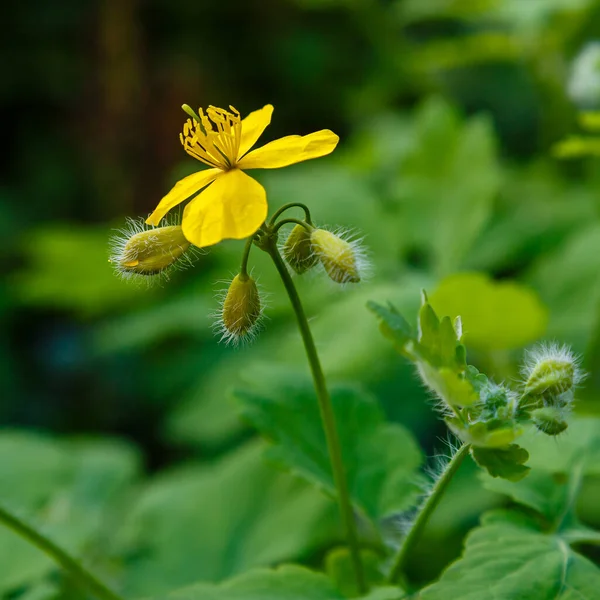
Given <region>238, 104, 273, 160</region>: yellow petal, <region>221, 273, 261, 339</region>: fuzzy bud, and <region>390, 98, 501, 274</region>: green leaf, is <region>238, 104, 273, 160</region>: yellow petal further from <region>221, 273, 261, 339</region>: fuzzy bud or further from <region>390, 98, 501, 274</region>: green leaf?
<region>390, 98, 501, 274</region>: green leaf

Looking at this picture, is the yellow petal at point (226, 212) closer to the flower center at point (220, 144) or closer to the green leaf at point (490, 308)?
the flower center at point (220, 144)

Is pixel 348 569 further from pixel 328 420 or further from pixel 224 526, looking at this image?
pixel 224 526

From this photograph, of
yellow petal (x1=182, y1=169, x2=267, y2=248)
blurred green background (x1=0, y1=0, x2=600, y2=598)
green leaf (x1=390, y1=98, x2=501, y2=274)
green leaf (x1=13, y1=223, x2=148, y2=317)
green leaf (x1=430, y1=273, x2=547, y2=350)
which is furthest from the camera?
green leaf (x1=13, y1=223, x2=148, y2=317)

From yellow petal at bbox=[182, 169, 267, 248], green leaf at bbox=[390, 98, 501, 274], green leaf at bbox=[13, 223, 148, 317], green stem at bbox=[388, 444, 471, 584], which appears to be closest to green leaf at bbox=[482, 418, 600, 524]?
green stem at bbox=[388, 444, 471, 584]

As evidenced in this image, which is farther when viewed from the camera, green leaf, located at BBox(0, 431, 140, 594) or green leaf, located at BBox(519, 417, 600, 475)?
green leaf, located at BBox(0, 431, 140, 594)

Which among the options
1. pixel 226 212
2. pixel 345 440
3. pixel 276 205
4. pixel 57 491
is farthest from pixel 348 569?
pixel 276 205

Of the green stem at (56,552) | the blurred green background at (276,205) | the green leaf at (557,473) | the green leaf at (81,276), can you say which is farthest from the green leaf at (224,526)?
the green leaf at (81,276)

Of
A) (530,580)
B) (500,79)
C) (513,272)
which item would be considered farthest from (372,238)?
(500,79)
